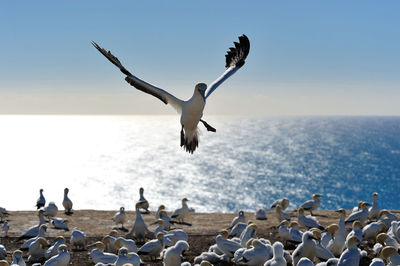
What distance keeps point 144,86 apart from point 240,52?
321cm

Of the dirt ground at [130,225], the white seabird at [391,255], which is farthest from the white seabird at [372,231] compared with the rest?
the white seabird at [391,255]

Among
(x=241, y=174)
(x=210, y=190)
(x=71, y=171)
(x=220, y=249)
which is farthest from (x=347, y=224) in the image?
(x=71, y=171)

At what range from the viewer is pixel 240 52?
13.0 meters

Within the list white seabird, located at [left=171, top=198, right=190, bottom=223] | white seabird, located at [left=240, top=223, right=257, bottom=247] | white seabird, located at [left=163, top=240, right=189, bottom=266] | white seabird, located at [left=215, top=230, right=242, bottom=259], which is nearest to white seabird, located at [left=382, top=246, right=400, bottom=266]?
white seabird, located at [left=215, top=230, right=242, bottom=259]

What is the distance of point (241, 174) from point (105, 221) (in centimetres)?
7872

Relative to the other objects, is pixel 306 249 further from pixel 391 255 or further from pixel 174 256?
pixel 174 256

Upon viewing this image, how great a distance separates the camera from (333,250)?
11547 millimetres

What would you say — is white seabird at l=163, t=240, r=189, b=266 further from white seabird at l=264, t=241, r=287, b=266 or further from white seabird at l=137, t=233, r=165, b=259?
white seabird at l=264, t=241, r=287, b=266

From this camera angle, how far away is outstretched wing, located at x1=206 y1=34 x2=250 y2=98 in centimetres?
1266

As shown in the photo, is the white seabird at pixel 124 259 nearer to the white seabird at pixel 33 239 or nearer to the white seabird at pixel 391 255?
the white seabird at pixel 33 239

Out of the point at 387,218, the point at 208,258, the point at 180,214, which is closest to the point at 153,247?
the point at 208,258

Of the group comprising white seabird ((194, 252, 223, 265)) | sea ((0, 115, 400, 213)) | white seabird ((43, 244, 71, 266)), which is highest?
white seabird ((43, 244, 71, 266))

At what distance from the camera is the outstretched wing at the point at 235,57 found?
12664 millimetres

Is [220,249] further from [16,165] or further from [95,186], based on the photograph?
[16,165]
